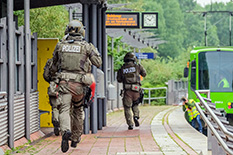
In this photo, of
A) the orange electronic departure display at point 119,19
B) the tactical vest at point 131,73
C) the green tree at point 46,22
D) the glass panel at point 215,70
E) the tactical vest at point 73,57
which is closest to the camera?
the tactical vest at point 73,57

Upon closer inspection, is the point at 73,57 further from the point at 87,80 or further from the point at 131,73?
the point at 131,73

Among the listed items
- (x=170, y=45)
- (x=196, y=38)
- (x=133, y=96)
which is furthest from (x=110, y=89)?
(x=196, y=38)

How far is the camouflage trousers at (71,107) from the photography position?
27.6 feet

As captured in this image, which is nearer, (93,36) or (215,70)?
(93,36)

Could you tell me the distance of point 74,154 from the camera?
8812mm

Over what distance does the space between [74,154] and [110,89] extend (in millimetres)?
9573

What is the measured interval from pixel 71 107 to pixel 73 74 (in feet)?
1.75

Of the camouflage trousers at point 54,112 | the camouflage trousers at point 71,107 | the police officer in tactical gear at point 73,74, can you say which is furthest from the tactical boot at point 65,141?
the camouflage trousers at point 54,112

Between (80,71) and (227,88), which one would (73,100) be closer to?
(80,71)

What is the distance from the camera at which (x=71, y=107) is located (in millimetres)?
8867

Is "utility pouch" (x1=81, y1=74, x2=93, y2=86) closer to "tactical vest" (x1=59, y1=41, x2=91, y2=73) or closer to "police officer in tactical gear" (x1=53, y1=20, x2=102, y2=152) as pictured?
"police officer in tactical gear" (x1=53, y1=20, x2=102, y2=152)

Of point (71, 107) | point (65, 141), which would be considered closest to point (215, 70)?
point (71, 107)

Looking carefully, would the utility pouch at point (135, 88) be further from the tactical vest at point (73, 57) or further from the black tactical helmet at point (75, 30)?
the tactical vest at point (73, 57)

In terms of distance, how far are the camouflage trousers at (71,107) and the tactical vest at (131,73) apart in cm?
541
